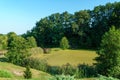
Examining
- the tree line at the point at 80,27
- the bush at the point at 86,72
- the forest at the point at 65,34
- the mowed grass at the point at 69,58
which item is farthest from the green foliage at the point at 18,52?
the tree line at the point at 80,27

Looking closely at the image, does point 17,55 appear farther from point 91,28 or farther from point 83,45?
point 91,28

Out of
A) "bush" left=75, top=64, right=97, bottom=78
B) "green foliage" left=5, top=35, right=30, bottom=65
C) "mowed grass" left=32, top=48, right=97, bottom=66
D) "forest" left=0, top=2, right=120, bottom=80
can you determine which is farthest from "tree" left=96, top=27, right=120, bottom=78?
"green foliage" left=5, top=35, right=30, bottom=65

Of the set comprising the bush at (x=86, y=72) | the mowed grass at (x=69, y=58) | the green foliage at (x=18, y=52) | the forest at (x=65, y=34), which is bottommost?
the bush at (x=86, y=72)

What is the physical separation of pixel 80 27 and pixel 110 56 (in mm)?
56178

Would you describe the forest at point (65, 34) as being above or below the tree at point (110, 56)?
above

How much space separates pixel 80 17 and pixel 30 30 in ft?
70.3

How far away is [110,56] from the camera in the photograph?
97.6 ft

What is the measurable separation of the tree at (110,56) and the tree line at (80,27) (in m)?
44.6

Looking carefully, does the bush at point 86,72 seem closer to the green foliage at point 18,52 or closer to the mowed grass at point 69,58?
the mowed grass at point 69,58

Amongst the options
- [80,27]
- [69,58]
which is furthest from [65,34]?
[69,58]

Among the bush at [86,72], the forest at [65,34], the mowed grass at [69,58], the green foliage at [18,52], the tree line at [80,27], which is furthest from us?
the tree line at [80,27]

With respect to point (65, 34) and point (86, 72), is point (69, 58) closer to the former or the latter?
point (86, 72)

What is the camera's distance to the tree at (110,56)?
28.6m

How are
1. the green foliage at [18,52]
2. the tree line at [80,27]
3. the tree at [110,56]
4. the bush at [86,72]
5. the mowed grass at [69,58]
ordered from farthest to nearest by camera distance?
the tree line at [80,27]
the mowed grass at [69,58]
the green foliage at [18,52]
the bush at [86,72]
the tree at [110,56]
